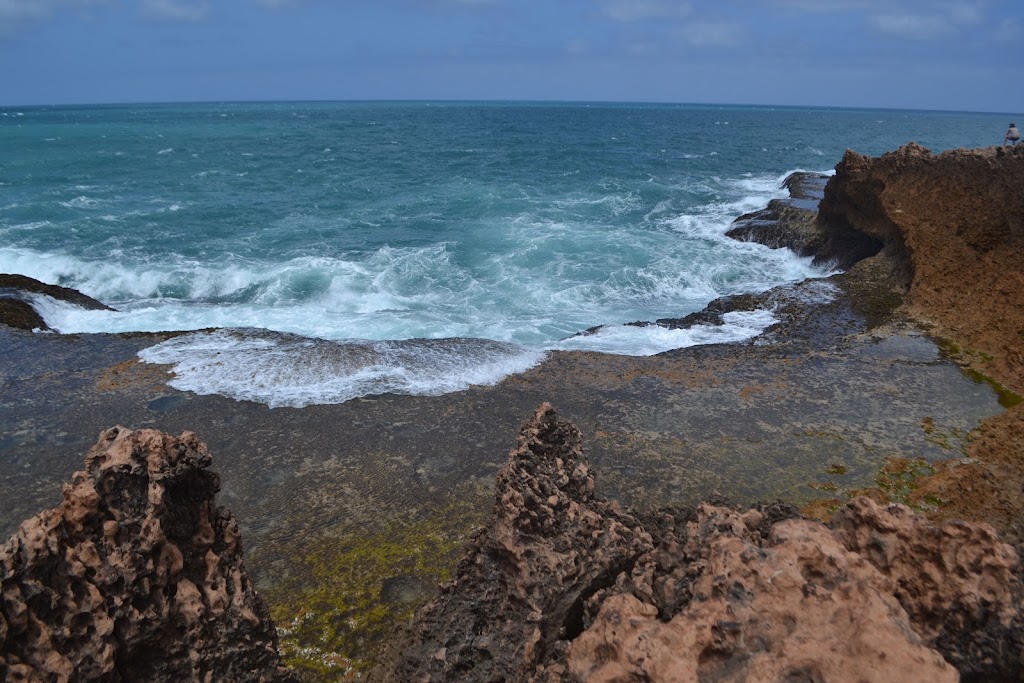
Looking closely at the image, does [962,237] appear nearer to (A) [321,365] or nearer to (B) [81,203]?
(A) [321,365]

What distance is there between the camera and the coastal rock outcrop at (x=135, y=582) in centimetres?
412

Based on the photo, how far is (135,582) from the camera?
4.47m

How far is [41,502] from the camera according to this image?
8258mm

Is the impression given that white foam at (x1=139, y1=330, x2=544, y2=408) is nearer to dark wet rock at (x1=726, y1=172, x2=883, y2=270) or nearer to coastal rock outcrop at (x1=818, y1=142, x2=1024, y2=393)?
coastal rock outcrop at (x1=818, y1=142, x2=1024, y2=393)

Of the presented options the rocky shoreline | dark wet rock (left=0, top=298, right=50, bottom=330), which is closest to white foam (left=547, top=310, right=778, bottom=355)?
the rocky shoreline

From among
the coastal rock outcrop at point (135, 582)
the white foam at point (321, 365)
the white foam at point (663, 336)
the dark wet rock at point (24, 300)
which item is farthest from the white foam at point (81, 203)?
the coastal rock outcrop at point (135, 582)

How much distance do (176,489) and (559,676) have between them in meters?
2.89

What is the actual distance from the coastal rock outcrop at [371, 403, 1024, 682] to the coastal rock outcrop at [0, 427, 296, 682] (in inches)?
52.4

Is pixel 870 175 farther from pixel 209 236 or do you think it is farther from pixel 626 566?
pixel 209 236

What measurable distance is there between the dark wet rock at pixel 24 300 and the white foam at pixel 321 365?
416cm

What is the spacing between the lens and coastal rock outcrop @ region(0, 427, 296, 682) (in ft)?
13.5

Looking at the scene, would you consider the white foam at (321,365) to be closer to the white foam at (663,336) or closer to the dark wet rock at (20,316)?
the white foam at (663,336)

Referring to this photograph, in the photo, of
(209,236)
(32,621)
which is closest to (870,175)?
(32,621)

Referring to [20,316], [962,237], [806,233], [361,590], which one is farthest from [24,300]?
[806,233]
